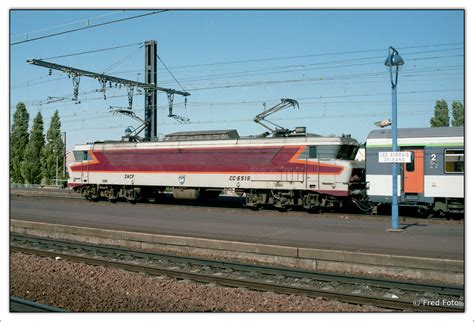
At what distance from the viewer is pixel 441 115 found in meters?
31.5

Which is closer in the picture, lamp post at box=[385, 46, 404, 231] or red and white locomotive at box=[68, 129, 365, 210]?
lamp post at box=[385, 46, 404, 231]

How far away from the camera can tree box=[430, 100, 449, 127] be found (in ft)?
102

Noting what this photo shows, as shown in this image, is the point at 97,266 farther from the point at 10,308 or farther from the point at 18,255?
the point at 10,308

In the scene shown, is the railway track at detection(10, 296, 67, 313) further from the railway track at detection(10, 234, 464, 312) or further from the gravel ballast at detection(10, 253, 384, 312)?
the railway track at detection(10, 234, 464, 312)

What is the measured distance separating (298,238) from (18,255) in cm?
818

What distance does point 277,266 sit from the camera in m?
11.5

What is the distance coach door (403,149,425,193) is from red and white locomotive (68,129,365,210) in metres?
2.48

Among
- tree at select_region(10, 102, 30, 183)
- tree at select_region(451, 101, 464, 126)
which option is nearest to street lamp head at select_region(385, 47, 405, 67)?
tree at select_region(451, 101, 464, 126)

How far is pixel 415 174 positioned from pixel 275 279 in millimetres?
10933

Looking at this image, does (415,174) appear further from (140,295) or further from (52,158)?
(52,158)

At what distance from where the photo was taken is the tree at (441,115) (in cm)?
3097

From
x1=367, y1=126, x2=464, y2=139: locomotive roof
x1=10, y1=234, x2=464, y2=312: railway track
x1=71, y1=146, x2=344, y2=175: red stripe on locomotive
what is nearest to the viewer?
x1=10, y1=234, x2=464, y2=312: railway track

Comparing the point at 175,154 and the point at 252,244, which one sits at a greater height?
the point at 175,154

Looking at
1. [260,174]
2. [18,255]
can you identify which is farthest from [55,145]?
[18,255]
